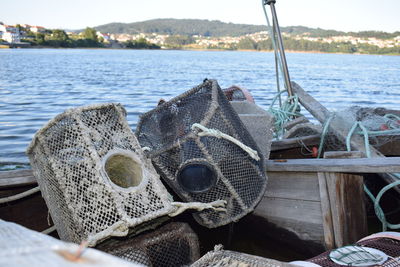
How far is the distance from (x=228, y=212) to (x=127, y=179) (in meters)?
0.79

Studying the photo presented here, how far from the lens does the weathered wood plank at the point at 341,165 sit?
2.75 m

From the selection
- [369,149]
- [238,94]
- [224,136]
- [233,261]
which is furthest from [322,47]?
[233,261]

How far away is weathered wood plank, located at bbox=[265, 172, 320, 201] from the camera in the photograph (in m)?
3.20

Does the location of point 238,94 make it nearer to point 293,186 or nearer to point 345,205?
point 293,186

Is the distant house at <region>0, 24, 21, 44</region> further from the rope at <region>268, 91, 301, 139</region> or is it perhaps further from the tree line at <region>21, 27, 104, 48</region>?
the rope at <region>268, 91, 301, 139</region>

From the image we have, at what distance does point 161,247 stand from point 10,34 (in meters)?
138

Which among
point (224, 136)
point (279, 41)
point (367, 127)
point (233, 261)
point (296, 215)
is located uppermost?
point (279, 41)

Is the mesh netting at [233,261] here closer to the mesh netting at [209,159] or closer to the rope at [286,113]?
the mesh netting at [209,159]

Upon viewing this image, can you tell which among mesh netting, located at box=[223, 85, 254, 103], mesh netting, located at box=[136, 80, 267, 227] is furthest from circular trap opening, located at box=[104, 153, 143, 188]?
mesh netting, located at box=[223, 85, 254, 103]

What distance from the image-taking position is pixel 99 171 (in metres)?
2.36

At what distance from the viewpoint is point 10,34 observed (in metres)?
125

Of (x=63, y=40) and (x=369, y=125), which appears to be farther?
(x=63, y=40)

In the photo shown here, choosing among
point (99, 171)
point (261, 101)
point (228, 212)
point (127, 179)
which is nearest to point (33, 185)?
point (127, 179)

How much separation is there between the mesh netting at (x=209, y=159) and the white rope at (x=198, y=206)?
0.30 ft
